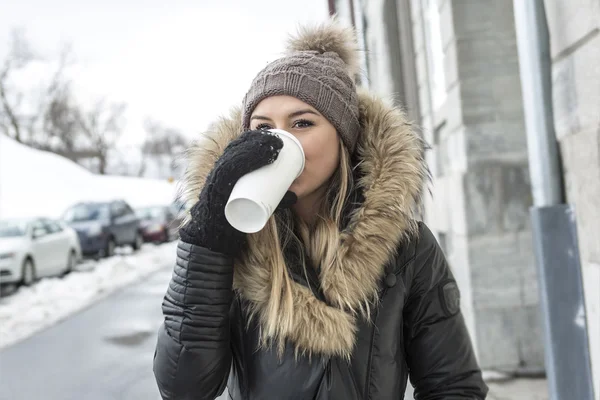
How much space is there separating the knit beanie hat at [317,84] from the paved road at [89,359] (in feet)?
12.5

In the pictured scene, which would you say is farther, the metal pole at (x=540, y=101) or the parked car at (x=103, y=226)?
the parked car at (x=103, y=226)

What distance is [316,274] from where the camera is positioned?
1.60m

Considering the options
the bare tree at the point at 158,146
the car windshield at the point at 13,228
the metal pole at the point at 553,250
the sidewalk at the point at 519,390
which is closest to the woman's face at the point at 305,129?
the metal pole at the point at 553,250

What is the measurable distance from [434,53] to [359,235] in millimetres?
4750

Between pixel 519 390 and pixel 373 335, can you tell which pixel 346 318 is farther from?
pixel 519 390

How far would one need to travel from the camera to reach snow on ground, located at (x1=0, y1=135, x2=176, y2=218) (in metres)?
30.0

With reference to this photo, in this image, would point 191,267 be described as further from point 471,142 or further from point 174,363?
point 471,142

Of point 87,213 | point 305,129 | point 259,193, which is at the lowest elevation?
point 259,193

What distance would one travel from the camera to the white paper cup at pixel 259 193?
1324mm

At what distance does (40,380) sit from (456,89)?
186 inches

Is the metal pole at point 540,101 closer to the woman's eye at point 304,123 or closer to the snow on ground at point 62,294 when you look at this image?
the woman's eye at point 304,123

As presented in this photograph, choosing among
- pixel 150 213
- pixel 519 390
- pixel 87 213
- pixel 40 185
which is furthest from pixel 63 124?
pixel 519 390

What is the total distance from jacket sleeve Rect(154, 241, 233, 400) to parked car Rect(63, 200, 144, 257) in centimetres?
1467

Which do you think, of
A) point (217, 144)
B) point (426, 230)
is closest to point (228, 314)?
point (217, 144)
